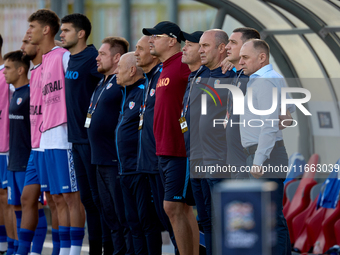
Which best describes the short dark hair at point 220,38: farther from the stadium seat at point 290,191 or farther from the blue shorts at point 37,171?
the stadium seat at point 290,191

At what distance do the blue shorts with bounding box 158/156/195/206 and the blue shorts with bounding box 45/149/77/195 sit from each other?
120 cm

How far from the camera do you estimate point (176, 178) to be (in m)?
4.55

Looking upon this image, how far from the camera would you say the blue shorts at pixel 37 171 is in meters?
5.65

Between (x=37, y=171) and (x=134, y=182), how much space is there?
4.20 feet

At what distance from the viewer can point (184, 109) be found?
180 inches

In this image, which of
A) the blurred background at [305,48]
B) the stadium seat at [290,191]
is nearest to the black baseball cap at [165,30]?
the blurred background at [305,48]

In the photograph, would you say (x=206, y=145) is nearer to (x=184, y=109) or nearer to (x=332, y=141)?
(x=184, y=109)

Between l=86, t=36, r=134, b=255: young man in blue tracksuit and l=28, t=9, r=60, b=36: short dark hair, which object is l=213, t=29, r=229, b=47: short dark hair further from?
l=28, t=9, r=60, b=36: short dark hair

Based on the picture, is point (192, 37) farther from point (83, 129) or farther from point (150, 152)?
point (83, 129)

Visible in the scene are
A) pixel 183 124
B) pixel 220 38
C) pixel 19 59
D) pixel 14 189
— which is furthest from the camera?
A: pixel 19 59

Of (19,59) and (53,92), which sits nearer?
(53,92)

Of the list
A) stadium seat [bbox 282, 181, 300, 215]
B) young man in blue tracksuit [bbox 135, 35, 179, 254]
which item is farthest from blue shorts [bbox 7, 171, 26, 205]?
stadium seat [bbox 282, 181, 300, 215]

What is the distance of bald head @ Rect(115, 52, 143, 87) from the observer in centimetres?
526

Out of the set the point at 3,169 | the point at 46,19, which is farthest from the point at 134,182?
the point at 3,169
